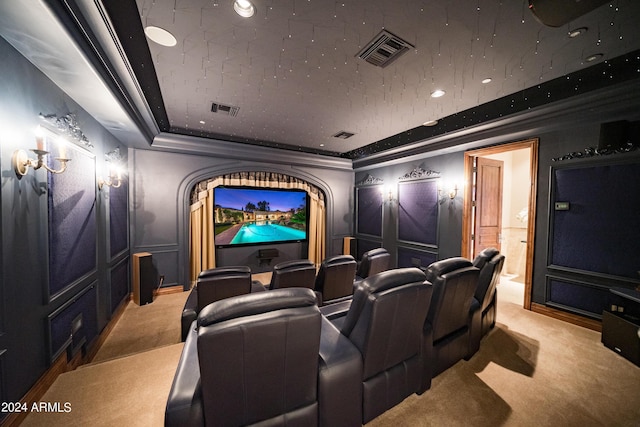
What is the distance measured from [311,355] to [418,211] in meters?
4.24

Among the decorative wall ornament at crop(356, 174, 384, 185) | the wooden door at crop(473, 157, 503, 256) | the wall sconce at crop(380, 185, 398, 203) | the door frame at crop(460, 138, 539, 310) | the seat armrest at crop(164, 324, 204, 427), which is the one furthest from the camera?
the decorative wall ornament at crop(356, 174, 384, 185)

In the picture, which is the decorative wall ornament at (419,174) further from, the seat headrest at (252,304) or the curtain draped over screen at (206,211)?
the seat headrest at (252,304)

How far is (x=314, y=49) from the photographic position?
1.84 meters

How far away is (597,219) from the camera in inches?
103

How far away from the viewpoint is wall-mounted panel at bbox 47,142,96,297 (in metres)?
1.82

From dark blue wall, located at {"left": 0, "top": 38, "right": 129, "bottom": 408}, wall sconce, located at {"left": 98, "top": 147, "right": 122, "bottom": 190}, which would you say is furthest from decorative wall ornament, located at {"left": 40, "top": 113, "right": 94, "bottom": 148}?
wall sconce, located at {"left": 98, "top": 147, "right": 122, "bottom": 190}

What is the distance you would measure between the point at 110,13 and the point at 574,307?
549cm

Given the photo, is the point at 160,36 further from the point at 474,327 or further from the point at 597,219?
the point at 597,219

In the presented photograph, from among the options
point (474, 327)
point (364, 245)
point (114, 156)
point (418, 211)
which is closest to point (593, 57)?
point (474, 327)

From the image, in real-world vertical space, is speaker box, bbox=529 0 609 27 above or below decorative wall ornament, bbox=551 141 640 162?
above

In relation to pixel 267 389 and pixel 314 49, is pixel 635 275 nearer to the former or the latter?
pixel 267 389

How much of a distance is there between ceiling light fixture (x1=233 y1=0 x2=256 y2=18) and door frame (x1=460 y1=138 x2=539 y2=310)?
3.84m

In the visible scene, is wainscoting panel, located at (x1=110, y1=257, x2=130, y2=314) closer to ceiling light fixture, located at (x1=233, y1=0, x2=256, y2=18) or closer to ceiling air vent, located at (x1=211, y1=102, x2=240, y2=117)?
ceiling air vent, located at (x1=211, y1=102, x2=240, y2=117)

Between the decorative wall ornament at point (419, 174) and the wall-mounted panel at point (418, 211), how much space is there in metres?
0.10
